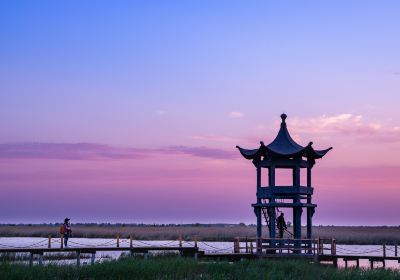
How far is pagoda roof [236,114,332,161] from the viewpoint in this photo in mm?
36344

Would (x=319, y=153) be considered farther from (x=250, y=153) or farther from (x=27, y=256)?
(x=27, y=256)

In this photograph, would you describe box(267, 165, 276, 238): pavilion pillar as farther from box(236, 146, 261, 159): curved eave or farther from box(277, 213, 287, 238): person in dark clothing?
box(236, 146, 261, 159): curved eave

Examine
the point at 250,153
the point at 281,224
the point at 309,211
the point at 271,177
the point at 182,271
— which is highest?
the point at 250,153

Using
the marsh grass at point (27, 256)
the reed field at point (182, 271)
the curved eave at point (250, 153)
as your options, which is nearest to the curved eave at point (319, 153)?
the curved eave at point (250, 153)

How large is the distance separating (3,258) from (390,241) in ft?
141

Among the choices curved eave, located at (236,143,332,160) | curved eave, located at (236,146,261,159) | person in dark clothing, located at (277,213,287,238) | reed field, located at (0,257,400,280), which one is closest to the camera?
reed field, located at (0,257,400,280)

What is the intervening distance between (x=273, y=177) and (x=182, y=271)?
11.5 m

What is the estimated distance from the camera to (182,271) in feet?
86.7

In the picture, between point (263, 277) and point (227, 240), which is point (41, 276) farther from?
point (227, 240)

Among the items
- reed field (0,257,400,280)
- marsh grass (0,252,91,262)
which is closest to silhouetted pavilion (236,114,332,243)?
reed field (0,257,400,280)

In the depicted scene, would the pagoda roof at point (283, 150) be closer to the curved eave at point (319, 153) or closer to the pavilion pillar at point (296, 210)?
the curved eave at point (319, 153)

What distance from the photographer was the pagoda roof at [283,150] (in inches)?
1431

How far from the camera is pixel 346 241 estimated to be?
67.8 metres

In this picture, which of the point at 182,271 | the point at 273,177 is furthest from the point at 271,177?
the point at 182,271
